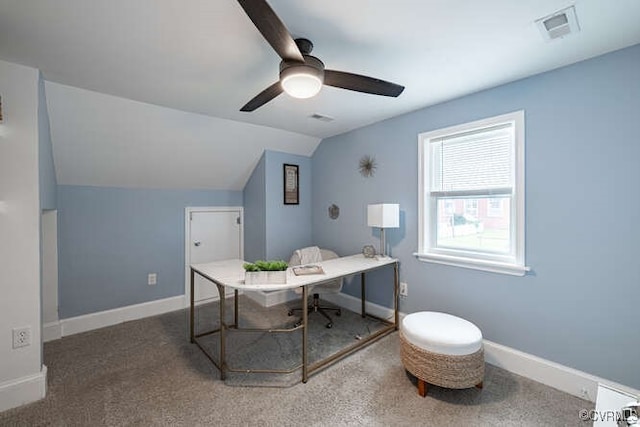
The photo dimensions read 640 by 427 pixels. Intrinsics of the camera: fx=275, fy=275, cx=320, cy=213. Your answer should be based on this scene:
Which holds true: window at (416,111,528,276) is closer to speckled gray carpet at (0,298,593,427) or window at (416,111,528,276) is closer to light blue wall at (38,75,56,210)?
speckled gray carpet at (0,298,593,427)

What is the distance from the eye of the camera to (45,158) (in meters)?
2.22

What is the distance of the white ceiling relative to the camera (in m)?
1.37

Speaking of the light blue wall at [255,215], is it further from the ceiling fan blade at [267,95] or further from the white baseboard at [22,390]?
the white baseboard at [22,390]

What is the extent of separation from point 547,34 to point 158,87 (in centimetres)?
267

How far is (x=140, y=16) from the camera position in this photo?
1399 mm

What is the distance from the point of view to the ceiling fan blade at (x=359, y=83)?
1.59 m

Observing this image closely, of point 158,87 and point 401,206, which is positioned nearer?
point 158,87

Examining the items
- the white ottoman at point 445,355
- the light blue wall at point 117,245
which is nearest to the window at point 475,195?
the white ottoman at point 445,355

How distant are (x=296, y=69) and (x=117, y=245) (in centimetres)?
304

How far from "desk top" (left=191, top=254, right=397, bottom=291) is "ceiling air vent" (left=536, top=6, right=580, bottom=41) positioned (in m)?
2.03

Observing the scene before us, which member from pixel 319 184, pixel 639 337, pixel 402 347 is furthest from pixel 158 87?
pixel 639 337

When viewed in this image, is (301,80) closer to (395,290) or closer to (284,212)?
(395,290)

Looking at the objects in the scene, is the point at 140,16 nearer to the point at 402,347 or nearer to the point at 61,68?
the point at 61,68

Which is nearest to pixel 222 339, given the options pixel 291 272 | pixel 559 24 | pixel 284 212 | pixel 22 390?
pixel 291 272
